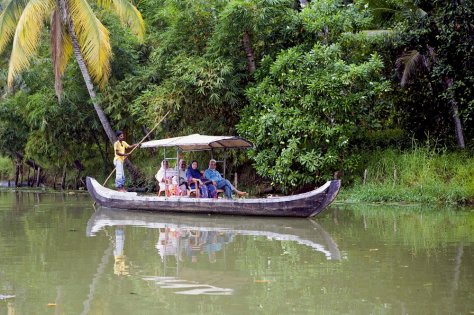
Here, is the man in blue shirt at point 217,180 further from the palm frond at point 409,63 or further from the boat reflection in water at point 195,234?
the palm frond at point 409,63

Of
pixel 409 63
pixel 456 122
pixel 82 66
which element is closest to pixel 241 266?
pixel 409 63

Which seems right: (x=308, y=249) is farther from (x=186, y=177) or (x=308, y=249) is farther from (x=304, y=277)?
(x=186, y=177)

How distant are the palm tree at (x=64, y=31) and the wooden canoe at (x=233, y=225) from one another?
530cm

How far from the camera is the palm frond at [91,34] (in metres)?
17.7

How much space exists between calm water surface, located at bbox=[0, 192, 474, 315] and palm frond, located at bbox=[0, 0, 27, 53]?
8.40 metres

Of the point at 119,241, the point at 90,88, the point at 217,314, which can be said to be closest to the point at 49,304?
the point at 217,314

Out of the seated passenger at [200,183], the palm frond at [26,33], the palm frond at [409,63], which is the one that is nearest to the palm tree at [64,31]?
the palm frond at [26,33]

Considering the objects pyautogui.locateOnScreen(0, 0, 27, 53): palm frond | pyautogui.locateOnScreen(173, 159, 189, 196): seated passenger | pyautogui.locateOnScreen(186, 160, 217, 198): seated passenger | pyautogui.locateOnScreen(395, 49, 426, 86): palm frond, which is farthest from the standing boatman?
pyautogui.locateOnScreen(395, 49, 426, 86): palm frond

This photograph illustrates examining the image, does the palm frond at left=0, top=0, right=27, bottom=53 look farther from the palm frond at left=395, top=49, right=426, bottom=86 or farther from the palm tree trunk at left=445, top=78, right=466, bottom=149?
the palm tree trunk at left=445, top=78, right=466, bottom=149

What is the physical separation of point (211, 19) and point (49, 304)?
1399cm

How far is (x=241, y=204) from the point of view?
12984mm

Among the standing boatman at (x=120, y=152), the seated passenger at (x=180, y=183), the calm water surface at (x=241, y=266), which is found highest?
the standing boatman at (x=120, y=152)

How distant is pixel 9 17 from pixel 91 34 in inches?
123

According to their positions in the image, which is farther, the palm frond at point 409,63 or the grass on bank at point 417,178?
the palm frond at point 409,63
